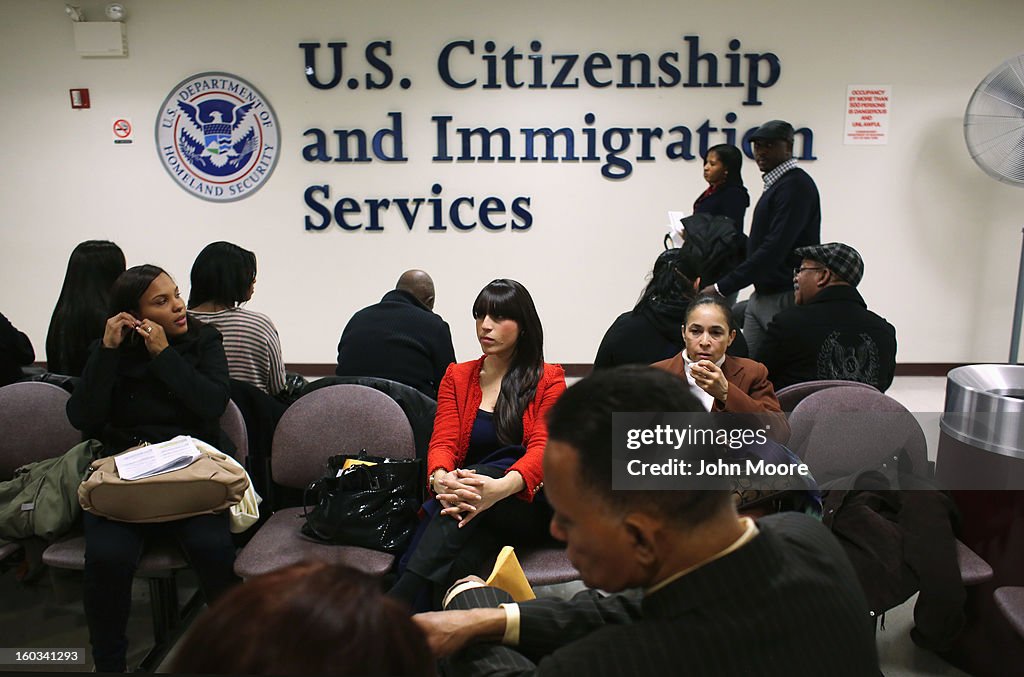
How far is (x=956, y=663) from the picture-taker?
2.29 metres

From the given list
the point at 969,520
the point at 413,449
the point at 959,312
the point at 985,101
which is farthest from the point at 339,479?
the point at 959,312

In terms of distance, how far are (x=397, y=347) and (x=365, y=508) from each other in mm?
991

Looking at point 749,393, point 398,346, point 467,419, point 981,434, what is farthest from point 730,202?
point 467,419

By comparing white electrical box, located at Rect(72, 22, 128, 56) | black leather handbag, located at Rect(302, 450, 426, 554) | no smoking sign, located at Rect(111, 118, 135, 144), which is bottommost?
black leather handbag, located at Rect(302, 450, 426, 554)

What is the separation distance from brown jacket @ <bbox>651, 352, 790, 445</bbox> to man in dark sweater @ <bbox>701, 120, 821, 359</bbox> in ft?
4.57

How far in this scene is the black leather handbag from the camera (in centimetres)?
226

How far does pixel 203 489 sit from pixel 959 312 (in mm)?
5527

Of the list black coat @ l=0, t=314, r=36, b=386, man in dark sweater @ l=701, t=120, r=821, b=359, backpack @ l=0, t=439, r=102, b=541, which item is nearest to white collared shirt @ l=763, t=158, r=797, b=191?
man in dark sweater @ l=701, t=120, r=821, b=359

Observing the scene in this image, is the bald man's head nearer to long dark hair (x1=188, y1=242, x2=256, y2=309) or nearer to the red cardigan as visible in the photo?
long dark hair (x1=188, y1=242, x2=256, y2=309)

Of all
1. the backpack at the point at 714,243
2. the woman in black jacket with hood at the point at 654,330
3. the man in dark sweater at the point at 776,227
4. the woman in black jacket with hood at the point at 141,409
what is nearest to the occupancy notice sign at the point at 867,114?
the man in dark sweater at the point at 776,227

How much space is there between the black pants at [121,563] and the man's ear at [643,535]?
1681 mm

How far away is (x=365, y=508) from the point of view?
227cm

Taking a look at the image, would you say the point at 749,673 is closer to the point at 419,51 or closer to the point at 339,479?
the point at 339,479

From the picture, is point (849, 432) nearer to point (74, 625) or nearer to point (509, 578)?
point (509, 578)
